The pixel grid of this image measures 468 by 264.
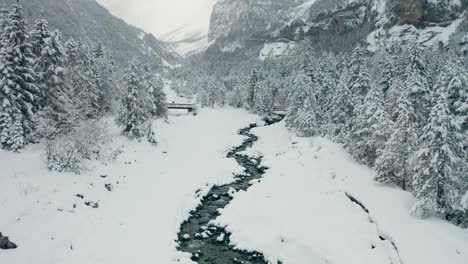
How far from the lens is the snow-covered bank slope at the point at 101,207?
17.5 meters

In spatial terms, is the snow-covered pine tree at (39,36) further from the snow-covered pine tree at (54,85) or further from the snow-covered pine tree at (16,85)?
the snow-covered pine tree at (16,85)

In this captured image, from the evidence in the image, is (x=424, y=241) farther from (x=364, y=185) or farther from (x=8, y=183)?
(x=8, y=183)

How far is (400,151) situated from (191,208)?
1816 cm

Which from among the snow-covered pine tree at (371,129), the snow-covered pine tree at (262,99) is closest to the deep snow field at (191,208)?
the snow-covered pine tree at (371,129)

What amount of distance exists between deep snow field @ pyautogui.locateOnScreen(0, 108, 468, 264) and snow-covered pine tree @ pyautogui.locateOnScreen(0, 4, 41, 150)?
197 centimetres

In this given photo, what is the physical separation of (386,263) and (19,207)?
20891 millimetres

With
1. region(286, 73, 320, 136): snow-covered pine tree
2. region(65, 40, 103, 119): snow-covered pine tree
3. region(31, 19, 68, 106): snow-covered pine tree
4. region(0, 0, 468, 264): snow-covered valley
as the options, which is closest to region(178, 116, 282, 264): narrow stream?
region(0, 0, 468, 264): snow-covered valley

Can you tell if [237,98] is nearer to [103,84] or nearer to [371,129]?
[103,84]

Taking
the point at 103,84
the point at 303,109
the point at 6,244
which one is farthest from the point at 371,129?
the point at 103,84

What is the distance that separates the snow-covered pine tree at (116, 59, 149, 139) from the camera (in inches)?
1694

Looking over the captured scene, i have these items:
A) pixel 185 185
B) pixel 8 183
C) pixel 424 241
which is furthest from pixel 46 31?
pixel 424 241

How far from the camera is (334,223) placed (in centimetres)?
2262

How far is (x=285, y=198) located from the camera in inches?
1105

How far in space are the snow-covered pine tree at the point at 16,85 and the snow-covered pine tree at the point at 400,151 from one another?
3140cm
